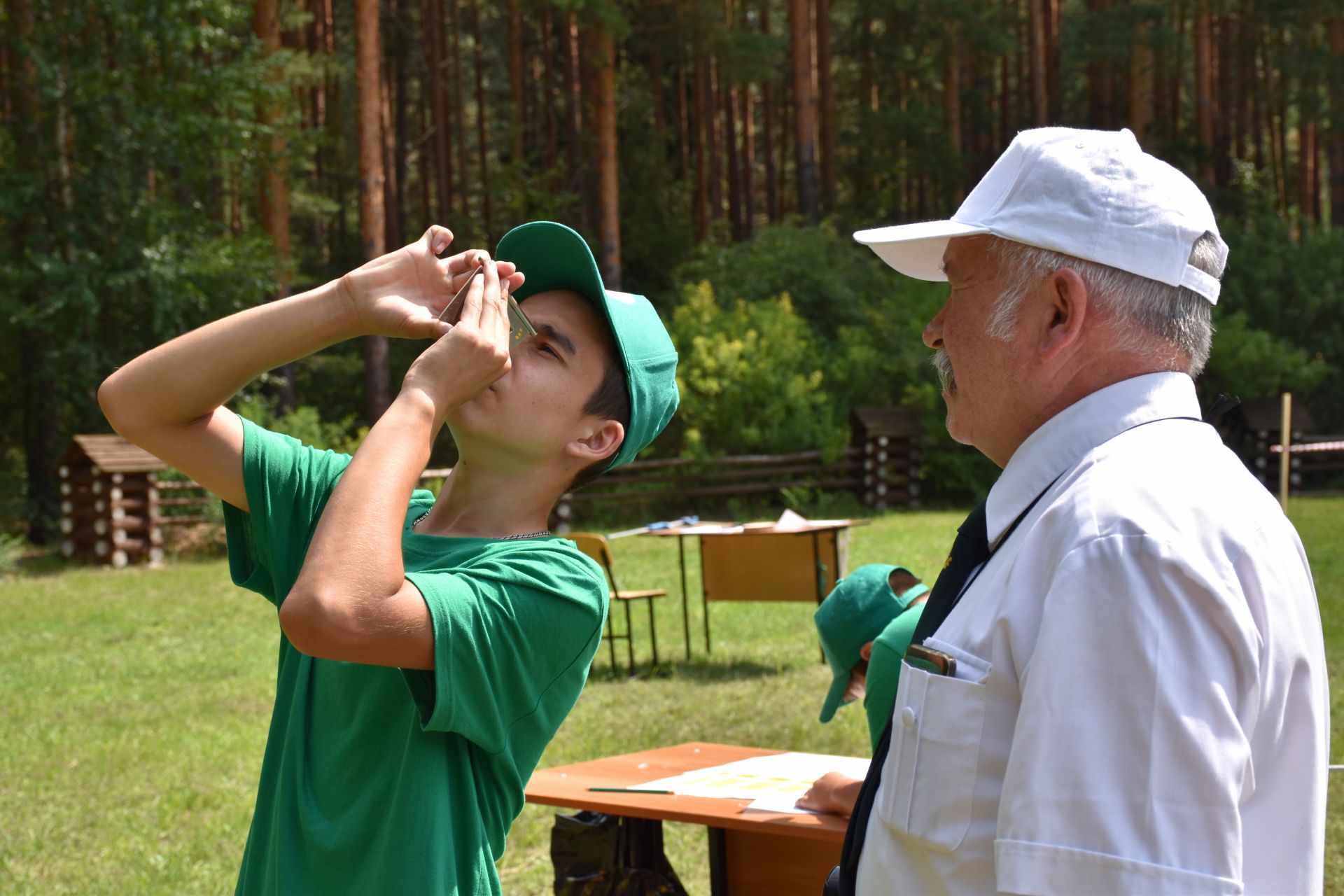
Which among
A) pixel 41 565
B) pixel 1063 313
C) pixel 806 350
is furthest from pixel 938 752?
pixel 806 350

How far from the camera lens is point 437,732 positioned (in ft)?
6.31

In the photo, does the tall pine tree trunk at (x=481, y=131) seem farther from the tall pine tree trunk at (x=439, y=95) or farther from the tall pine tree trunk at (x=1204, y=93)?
the tall pine tree trunk at (x=1204, y=93)

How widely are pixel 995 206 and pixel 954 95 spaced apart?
34.0 meters

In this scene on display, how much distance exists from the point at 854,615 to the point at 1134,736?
2781 millimetres

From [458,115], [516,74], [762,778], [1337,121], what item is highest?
[516,74]

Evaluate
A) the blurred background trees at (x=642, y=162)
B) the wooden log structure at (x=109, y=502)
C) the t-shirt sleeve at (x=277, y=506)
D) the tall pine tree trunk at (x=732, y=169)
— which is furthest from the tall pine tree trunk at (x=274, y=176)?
→ the t-shirt sleeve at (x=277, y=506)

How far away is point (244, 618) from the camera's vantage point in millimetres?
12500

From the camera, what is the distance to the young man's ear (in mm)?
2213

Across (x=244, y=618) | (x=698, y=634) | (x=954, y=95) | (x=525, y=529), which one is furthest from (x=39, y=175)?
(x=954, y=95)

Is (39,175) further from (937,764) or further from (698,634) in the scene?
(937,764)

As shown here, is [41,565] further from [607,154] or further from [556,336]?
[556,336]

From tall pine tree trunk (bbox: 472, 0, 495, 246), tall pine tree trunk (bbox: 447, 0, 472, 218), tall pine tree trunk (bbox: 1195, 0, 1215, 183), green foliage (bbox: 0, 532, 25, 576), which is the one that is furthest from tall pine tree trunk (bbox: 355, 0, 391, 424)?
tall pine tree trunk (bbox: 1195, 0, 1215, 183)

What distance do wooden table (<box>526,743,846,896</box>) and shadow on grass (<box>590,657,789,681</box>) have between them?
5.50 meters

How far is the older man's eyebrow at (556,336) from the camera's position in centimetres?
221
